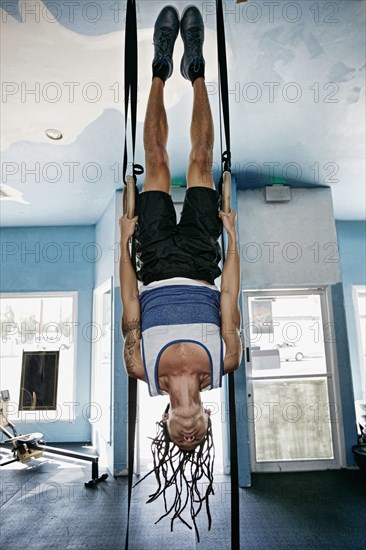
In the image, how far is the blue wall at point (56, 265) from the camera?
5.57 meters

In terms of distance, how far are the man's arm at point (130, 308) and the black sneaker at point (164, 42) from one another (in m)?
0.85

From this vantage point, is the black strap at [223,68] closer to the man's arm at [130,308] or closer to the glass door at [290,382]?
the man's arm at [130,308]

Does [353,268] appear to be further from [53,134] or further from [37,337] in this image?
[37,337]

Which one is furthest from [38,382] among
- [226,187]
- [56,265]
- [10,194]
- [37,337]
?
[226,187]

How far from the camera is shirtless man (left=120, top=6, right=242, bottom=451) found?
5.30 feet

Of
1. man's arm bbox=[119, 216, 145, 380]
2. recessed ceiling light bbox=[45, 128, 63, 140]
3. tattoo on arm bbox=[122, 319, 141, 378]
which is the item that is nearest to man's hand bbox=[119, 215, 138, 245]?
man's arm bbox=[119, 216, 145, 380]

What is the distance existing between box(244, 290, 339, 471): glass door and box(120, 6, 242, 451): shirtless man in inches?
101

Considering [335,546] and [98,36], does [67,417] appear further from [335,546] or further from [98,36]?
[98,36]

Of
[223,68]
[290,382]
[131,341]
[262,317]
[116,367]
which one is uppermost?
[223,68]

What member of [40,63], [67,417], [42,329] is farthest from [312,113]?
[67,417]

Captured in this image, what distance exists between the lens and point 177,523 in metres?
3.01

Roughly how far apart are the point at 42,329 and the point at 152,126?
14.5ft

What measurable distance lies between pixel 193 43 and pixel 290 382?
354 cm

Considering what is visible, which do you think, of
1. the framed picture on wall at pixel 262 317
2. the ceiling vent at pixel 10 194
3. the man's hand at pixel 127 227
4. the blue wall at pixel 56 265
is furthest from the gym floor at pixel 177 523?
the ceiling vent at pixel 10 194
